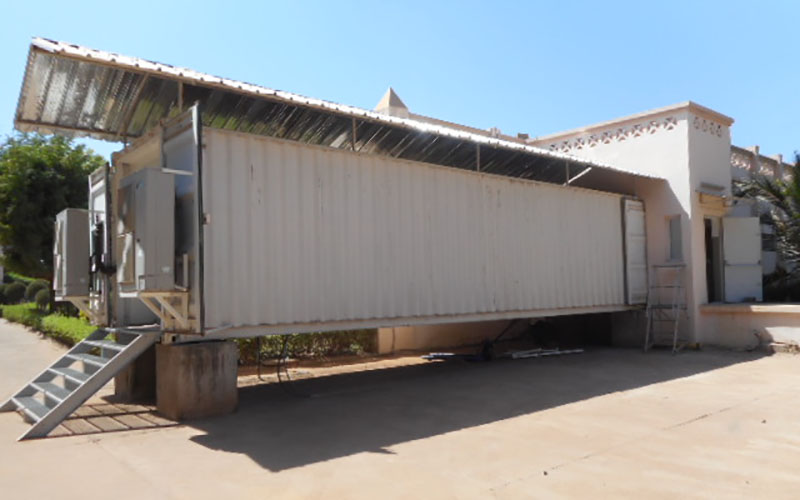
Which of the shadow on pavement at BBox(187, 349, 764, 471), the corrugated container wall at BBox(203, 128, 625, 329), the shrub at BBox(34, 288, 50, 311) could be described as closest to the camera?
the shadow on pavement at BBox(187, 349, 764, 471)

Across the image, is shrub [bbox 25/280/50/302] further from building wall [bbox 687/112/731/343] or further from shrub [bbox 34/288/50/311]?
building wall [bbox 687/112/731/343]

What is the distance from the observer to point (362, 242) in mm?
7336

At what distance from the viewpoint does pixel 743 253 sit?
1248 cm

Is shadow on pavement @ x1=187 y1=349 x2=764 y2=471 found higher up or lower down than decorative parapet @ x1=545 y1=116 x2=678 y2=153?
lower down

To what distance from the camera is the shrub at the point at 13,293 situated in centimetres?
3262

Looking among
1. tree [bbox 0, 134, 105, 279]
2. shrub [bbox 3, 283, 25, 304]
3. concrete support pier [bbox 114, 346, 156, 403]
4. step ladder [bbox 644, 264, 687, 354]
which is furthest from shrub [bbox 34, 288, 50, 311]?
step ladder [bbox 644, 264, 687, 354]

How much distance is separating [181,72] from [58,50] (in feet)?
3.66

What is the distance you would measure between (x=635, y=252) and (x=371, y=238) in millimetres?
6836

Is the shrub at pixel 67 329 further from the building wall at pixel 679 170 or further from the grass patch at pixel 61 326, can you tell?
the building wall at pixel 679 170

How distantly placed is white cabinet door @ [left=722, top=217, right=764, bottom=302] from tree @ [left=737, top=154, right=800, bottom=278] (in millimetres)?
887

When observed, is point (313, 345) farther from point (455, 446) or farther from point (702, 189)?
point (702, 189)

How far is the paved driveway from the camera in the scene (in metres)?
4.05

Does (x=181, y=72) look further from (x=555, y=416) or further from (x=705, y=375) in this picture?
(x=705, y=375)

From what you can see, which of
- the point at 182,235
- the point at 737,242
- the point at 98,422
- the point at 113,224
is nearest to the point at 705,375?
the point at 737,242
